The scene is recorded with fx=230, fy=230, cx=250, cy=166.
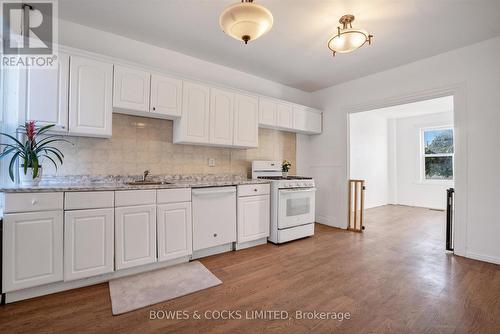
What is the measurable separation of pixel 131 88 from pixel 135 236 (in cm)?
163

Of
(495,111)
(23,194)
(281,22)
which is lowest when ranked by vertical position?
(23,194)

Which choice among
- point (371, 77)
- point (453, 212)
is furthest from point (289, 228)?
point (371, 77)

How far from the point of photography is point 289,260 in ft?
9.33

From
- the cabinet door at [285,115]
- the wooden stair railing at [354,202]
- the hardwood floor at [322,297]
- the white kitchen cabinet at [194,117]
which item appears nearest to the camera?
the hardwood floor at [322,297]

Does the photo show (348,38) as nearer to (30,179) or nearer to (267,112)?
(267,112)

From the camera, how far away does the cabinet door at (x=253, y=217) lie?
3136 millimetres

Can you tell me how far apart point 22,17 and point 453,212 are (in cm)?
557

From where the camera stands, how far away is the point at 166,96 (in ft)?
9.28

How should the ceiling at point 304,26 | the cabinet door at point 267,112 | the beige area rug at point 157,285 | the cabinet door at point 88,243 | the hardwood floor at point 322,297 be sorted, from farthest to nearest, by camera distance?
the cabinet door at point 267,112 < the ceiling at point 304,26 < the cabinet door at point 88,243 < the beige area rug at point 157,285 < the hardwood floor at point 322,297

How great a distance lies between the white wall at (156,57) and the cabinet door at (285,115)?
45 cm

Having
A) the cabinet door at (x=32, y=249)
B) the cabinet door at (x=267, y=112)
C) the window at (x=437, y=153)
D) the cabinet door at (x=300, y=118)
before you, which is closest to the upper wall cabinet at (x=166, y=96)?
the cabinet door at (x=267, y=112)

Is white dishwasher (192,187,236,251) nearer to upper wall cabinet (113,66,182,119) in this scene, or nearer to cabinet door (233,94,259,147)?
cabinet door (233,94,259,147)

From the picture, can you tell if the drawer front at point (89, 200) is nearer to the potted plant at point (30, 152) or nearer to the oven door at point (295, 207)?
the potted plant at point (30, 152)

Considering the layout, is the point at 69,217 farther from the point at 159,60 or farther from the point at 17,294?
the point at 159,60
